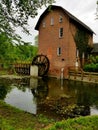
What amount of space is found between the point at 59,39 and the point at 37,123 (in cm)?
2814

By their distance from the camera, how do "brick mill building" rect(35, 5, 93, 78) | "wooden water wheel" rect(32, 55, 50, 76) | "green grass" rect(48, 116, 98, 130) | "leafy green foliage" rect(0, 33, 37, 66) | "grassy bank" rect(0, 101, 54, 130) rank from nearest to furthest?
"green grass" rect(48, 116, 98, 130) → "grassy bank" rect(0, 101, 54, 130) → "leafy green foliage" rect(0, 33, 37, 66) → "brick mill building" rect(35, 5, 93, 78) → "wooden water wheel" rect(32, 55, 50, 76)

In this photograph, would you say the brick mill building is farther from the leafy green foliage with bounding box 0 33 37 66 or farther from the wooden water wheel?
the leafy green foliage with bounding box 0 33 37 66

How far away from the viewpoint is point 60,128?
578 centimetres

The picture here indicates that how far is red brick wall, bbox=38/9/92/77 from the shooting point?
3612cm

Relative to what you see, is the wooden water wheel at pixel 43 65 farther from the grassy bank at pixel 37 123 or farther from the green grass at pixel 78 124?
the green grass at pixel 78 124

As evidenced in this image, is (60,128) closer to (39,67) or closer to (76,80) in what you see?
(76,80)

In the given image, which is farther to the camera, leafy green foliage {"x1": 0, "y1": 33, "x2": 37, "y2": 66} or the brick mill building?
the brick mill building

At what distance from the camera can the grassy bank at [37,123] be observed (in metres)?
5.89

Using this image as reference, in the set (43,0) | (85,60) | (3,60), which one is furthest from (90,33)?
(3,60)

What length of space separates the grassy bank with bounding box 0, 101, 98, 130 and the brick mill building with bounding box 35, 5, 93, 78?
24.7 meters

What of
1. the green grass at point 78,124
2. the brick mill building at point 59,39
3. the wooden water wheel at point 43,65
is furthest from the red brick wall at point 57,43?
the green grass at point 78,124

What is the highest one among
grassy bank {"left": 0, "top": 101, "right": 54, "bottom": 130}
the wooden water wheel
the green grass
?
the wooden water wheel

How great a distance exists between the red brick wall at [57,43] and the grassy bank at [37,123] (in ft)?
81.6

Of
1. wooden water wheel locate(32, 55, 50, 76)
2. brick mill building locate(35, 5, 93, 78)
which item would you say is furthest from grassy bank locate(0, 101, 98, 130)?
wooden water wheel locate(32, 55, 50, 76)
